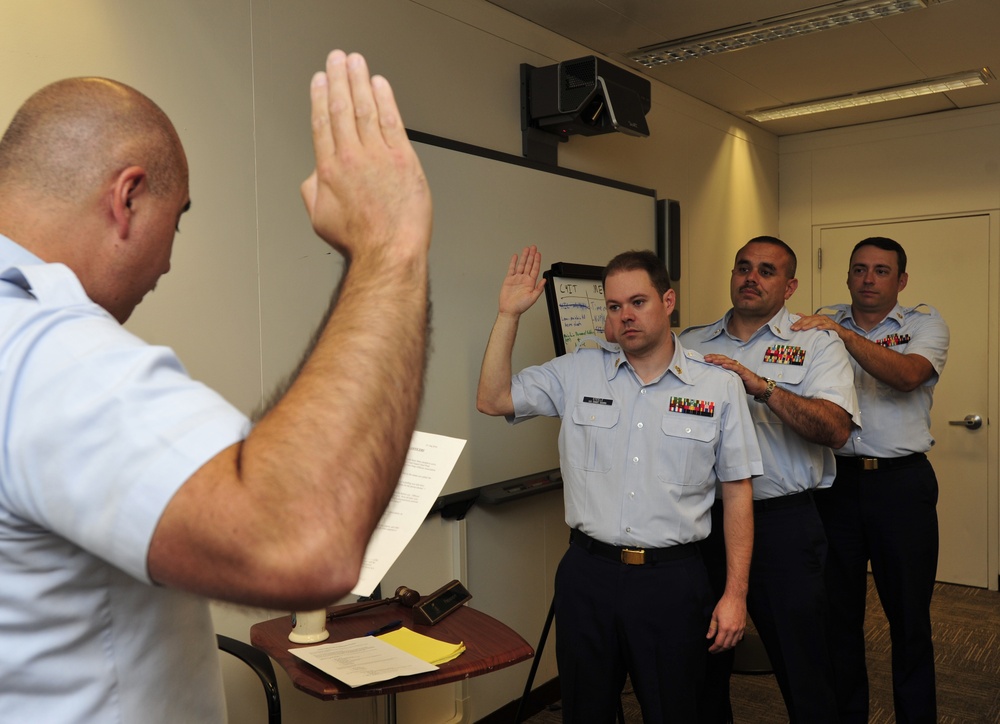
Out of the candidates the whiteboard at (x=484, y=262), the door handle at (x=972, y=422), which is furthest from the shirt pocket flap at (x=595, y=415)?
the door handle at (x=972, y=422)

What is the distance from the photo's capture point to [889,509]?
10.5ft

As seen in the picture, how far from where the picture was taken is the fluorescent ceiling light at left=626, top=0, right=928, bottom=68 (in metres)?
3.31

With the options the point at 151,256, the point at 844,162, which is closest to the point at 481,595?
the point at 151,256

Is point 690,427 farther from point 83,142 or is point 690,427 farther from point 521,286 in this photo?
point 83,142

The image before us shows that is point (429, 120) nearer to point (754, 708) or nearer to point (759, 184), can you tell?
point (754, 708)

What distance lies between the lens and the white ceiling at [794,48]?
3.34 metres

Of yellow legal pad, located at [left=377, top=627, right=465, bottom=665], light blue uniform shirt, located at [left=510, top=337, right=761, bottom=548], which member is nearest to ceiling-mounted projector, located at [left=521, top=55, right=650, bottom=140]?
light blue uniform shirt, located at [left=510, top=337, right=761, bottom=548]

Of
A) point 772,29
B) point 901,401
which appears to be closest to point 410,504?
point 901,401

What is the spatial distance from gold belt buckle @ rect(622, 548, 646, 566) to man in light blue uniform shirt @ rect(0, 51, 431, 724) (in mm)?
1668

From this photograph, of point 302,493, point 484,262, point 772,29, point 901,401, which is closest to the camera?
point 302,493

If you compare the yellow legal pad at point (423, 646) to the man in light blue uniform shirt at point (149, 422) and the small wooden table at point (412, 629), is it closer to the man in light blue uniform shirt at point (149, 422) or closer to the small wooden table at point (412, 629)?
the small wooden table at point (412, 629)

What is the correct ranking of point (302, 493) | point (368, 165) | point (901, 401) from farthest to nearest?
point (901, 401), point (368, 165), point (302, 493)

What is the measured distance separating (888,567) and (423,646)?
2.16 m

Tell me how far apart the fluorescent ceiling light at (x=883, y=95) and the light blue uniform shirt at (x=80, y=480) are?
483 cm
